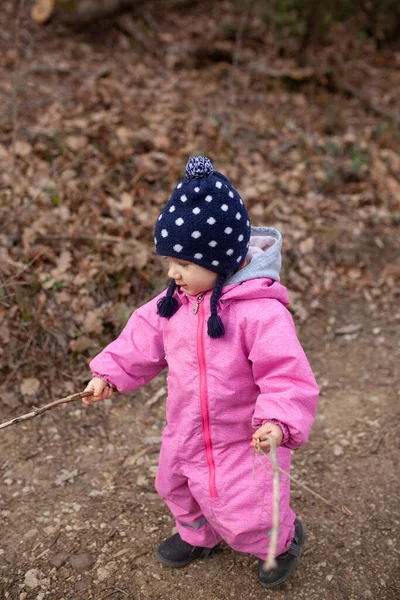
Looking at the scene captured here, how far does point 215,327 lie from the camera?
Answer: 2.25 m

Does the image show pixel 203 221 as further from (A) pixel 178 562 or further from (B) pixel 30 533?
(B) pixel 30 533

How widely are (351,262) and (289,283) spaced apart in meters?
0.83

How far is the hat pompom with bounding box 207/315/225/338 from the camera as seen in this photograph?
225 centimetres

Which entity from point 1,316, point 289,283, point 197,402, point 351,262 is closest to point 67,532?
point 197,402

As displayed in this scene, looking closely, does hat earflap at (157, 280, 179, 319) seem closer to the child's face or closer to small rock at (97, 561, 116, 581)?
the child's face

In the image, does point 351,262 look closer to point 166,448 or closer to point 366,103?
point 166,448

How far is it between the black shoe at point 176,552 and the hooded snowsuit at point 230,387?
0.25m

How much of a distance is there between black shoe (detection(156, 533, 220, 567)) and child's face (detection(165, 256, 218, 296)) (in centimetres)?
143

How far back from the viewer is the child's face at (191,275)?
2.31 m

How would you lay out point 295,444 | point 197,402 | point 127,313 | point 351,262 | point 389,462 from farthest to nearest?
1. point 351,262
2. point 127,313
3. point 389,462
4. point 197,402
5. point 295,444

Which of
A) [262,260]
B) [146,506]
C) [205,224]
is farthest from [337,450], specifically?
[205,224]

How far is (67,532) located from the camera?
310cm

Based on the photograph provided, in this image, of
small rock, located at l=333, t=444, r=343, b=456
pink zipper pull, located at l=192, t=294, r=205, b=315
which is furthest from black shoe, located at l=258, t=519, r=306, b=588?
pink zipper pull, located at l=192, t=294, r=205, b=315

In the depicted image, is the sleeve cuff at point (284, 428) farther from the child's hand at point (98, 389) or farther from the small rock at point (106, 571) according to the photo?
the small rock at point (106, 571)
